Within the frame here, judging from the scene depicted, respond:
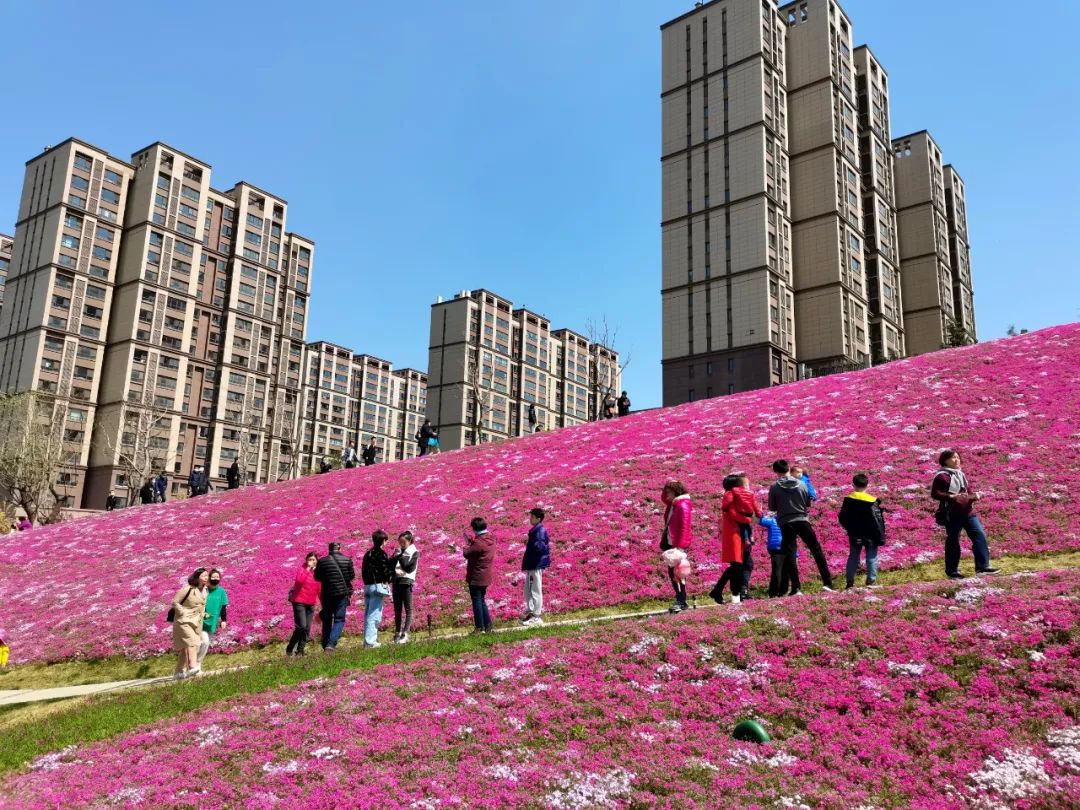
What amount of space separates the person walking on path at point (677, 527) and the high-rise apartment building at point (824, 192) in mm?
62863

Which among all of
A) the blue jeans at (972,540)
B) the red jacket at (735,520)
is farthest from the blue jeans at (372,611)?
the blue jeans at (972,540)

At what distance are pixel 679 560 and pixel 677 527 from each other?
0.71 metres

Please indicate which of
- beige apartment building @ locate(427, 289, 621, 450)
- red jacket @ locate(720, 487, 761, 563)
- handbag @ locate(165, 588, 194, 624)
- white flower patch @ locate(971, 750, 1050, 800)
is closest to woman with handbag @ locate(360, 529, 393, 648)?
handbag @ locate(165, 588, 194, 624)

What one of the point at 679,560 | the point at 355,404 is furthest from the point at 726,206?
the point at 355,404

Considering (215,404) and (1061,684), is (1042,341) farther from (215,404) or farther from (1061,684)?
(215,404)

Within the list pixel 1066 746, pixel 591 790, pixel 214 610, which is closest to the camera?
pixel 1066 746

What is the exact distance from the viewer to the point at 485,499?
2562 centimetres

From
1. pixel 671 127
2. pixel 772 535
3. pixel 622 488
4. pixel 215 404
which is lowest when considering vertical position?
A: pixel 772 535

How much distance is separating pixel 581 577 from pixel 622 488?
20.6 feet

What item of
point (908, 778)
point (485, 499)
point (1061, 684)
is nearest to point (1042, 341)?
point (485, 499)

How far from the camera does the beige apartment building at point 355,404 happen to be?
166m

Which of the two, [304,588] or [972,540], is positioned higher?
[972,540]

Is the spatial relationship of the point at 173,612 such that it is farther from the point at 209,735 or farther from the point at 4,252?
the point at 4,252

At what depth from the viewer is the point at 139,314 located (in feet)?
312
